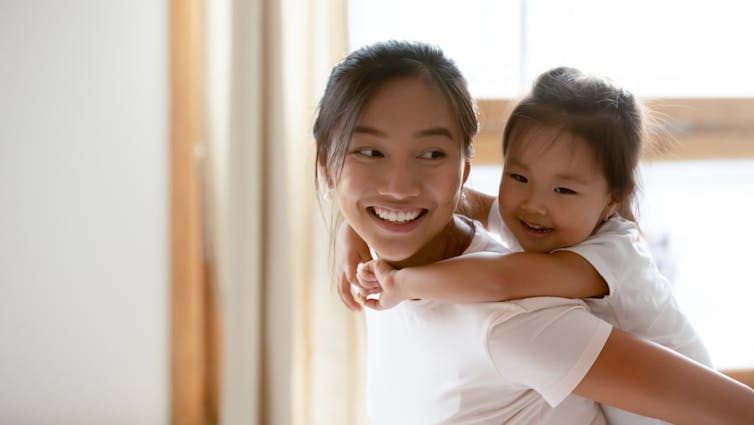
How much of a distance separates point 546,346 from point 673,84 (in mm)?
2304

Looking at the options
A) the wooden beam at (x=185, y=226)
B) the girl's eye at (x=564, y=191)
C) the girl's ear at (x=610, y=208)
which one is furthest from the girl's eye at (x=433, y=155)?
the wooden beam at (x=185, y=226)

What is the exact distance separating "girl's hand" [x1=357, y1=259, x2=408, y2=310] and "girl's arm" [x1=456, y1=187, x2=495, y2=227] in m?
0.28

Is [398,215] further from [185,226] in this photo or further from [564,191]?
[185,226]

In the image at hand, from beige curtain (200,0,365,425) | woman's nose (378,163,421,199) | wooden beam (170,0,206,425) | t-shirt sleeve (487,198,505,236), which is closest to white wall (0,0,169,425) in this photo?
wooden beam (170,0,206,425)

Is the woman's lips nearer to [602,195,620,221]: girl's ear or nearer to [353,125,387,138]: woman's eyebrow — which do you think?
[353,125,387,138]: woman's eyebrow

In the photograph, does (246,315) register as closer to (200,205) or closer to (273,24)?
(200,205)

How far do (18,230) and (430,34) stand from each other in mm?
1446

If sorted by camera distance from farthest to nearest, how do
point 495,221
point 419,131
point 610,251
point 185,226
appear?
point 185,226, point 495,221, point 610,251, point 419,131

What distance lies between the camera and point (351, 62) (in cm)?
110

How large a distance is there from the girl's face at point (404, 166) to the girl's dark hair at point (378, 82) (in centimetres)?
1

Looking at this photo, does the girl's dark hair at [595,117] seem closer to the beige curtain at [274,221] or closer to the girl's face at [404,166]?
the girl's face at [404,166]

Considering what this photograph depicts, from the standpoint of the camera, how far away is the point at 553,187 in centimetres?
123

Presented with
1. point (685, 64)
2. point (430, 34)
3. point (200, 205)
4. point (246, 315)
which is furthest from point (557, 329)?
point (685, 64)

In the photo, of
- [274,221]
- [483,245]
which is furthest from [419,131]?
[274,221]
